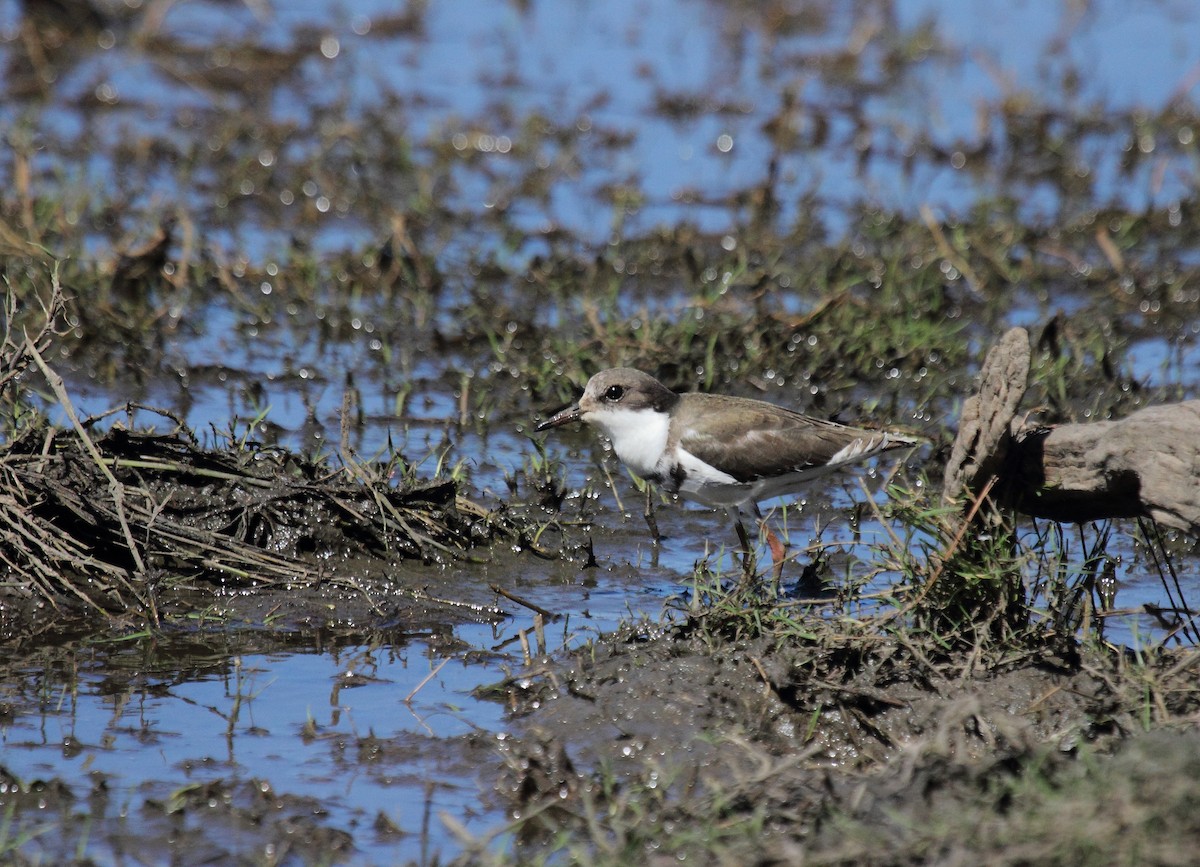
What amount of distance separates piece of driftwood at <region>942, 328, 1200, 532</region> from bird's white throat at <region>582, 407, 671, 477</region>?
1.65 metres

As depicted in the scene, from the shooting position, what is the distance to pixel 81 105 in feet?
44.8

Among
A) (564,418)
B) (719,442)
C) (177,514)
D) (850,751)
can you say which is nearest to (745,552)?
(719,442)

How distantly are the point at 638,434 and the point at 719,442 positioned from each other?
1.14 ft

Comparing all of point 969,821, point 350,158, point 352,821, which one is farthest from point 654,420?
point 350,158

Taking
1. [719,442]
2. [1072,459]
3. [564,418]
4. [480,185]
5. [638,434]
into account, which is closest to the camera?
[1072,459]

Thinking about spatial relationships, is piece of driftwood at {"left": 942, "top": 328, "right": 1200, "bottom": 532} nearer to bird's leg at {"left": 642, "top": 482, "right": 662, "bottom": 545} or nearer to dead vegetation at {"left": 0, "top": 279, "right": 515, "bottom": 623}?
bird's leg at {"left": 642, "top": 482, "right": 662, "bottom": 545}

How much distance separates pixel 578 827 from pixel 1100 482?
1.98 metres

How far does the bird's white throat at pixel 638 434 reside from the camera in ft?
22.5

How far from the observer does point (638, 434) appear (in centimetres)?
693

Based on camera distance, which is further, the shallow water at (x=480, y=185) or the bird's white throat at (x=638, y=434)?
the bird's white throat at (x=638, y=434)

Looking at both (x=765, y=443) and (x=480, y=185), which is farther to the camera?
(x=480, y=185)

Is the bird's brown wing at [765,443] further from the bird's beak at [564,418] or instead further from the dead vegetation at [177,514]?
the dead vegetation at [177,514]

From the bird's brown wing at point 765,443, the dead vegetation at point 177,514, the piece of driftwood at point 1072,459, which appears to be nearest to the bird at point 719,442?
the bird's brown wing at point 765,443

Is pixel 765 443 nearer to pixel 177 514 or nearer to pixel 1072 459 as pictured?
pixel 1072 459
